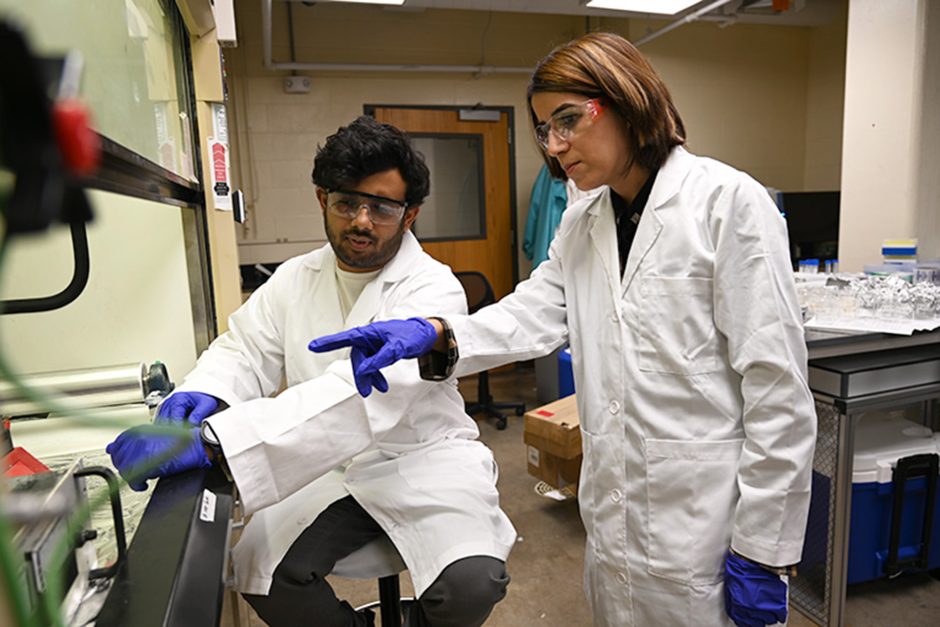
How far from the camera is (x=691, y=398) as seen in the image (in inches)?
41.9

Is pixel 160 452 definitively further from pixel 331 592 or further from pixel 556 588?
pixel 556 588

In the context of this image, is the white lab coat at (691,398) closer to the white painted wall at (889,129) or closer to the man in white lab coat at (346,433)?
the man in white lab coat at (346,433)

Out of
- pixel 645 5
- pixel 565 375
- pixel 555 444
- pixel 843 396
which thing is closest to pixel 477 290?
pixel 565 375

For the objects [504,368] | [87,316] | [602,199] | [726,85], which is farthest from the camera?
[504,368]

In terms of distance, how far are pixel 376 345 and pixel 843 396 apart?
131cm

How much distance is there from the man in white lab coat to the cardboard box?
39.6 inches

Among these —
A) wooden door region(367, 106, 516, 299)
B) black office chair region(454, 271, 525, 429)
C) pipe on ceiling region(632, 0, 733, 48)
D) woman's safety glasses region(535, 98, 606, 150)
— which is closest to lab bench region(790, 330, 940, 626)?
woman's safety glasses region(535, 98, 606, 150)

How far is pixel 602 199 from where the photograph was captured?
1.26 meters

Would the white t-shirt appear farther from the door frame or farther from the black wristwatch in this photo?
the door frame

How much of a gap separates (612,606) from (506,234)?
11.8ft

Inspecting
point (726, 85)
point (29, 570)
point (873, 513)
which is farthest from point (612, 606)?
point (726, 85)

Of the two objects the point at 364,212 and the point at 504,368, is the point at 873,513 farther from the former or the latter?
the point at 504,368

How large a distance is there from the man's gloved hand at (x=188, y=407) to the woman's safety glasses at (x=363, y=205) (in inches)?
18.9

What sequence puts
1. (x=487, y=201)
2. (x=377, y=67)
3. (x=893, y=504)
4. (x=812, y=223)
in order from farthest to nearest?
1. (x=487, y=201)
2. (x=377, y=67)
3. (x=812, y=223)
4. (x=893, y=504)
